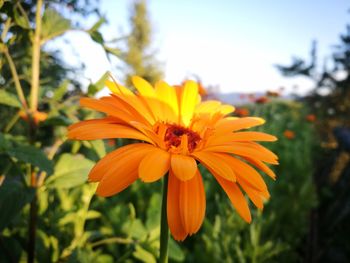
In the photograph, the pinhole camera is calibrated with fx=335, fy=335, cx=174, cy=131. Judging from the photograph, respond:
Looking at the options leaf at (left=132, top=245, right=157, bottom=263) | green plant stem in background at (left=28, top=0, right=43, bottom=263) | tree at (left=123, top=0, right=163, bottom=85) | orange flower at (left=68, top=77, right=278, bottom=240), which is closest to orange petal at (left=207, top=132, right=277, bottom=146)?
orange flower at (left=68, top=77, right=278, bottom=240)

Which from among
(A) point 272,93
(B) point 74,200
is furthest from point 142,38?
(B) point 74,200

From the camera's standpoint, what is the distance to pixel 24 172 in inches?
41.6

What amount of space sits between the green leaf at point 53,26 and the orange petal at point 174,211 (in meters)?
0.65

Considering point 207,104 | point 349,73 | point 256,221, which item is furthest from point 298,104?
Answer: point 207,104

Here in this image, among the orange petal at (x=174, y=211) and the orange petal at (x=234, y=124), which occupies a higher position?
the orange petal at (x=234, y=124)

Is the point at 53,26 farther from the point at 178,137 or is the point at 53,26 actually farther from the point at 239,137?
the point at 239,137

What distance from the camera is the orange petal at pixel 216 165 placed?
620 mm

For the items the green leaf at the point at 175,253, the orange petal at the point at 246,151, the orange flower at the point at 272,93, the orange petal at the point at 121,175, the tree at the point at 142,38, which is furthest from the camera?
the tree at the point at 142,38

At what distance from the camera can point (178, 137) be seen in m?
0.91

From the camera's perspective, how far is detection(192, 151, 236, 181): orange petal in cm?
62

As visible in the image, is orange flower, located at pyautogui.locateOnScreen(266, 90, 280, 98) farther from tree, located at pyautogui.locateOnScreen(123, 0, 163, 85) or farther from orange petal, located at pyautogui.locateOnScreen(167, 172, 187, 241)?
tree, located at pyautogui.locateOnScreen(123, 0, 163, 85)

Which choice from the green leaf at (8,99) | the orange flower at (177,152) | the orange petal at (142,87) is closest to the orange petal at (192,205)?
the orange flower at (177,152)

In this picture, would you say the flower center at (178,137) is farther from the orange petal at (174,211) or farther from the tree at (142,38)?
the tree at (142,38)

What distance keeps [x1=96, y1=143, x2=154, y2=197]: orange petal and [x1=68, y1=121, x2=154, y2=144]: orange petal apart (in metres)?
0.05
